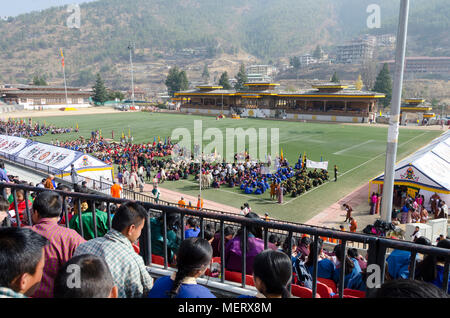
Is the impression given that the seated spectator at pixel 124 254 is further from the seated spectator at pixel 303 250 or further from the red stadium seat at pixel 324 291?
the seated spectator at pixel 303 250

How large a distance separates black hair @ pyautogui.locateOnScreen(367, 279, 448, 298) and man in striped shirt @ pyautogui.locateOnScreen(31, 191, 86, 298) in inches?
108

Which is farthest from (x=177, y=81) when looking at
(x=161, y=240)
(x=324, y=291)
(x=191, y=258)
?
(x=191, y=258)

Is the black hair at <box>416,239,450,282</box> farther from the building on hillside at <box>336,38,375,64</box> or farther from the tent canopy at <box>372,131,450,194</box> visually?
the building on hillside at <box>336,38,375,64</box>

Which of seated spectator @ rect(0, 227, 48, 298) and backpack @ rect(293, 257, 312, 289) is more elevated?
seated spectator @ rect(0, 227, 48, 298)

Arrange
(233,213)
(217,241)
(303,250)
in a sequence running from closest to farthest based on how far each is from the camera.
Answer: (217,241), (303,250), (233,213)

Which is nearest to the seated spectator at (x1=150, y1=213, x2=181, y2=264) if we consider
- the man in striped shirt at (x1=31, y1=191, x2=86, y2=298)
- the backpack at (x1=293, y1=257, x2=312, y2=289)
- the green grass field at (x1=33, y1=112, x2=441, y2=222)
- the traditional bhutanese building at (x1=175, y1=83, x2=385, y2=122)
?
the man in striped shirt at (x1=31, y1=191, x2=86, y2=298)

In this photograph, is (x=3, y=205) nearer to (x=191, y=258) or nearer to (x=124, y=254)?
(x=124, y=254)

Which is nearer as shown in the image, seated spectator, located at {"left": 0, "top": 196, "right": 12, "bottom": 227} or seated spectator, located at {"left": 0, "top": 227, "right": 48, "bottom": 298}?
seated spectator, located at {"left": 0, "top": 227, "right": 48, "bottom": 298}

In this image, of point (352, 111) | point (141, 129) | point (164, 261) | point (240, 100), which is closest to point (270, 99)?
point (240, 100)

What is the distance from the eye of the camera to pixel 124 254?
293cm

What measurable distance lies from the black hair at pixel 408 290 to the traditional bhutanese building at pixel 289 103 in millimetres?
59659

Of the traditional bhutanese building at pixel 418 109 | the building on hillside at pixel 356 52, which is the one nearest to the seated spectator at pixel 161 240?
the traditional bhutanese building at pixel 418 109

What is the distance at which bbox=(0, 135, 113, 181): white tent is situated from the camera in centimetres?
1711

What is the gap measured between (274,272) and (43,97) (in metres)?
98.6
